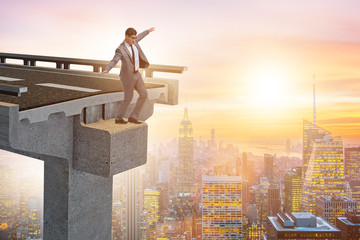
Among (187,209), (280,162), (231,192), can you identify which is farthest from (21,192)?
(280,162)

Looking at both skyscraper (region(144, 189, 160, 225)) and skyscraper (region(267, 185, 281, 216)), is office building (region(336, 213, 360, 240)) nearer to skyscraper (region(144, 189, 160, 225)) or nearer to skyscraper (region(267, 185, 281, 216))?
skyscraper (region(267, 185, 281, 216))

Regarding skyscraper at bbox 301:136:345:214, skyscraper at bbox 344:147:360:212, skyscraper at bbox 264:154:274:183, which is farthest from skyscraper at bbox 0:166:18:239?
skyscraper at bbox 344:147:360:212

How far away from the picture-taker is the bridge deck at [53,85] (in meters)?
5.18

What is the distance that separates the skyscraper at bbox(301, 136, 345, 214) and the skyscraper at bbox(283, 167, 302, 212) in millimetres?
1605

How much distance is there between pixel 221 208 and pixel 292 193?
71.8ft

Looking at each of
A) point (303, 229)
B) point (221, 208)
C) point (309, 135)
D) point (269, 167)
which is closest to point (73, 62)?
point (303, 229)

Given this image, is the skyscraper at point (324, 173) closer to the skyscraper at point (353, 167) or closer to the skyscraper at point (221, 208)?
the skyscraper at point (353, 167)

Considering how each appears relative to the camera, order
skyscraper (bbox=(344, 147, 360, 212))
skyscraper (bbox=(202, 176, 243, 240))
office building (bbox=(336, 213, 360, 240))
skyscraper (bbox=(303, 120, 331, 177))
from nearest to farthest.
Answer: office building (bbox=(336, 213, 360, 240)), skyscraper (bbox=(202, 176, 243, 240)), skyscraper (bbox=(344, 147, 360, 212)), skyscraper (bbox=(303, 120, 331, 177))

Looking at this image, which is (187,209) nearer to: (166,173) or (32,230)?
(166,173)

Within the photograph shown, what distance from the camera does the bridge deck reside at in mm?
5184

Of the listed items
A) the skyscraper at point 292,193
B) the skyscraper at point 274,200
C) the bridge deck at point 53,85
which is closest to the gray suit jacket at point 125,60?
the bridge deck at point 53,85

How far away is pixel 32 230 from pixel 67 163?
155 feet

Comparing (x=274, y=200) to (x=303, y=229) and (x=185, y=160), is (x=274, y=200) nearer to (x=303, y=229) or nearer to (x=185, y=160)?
(x=185, y=160)

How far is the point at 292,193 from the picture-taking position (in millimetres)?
99438
